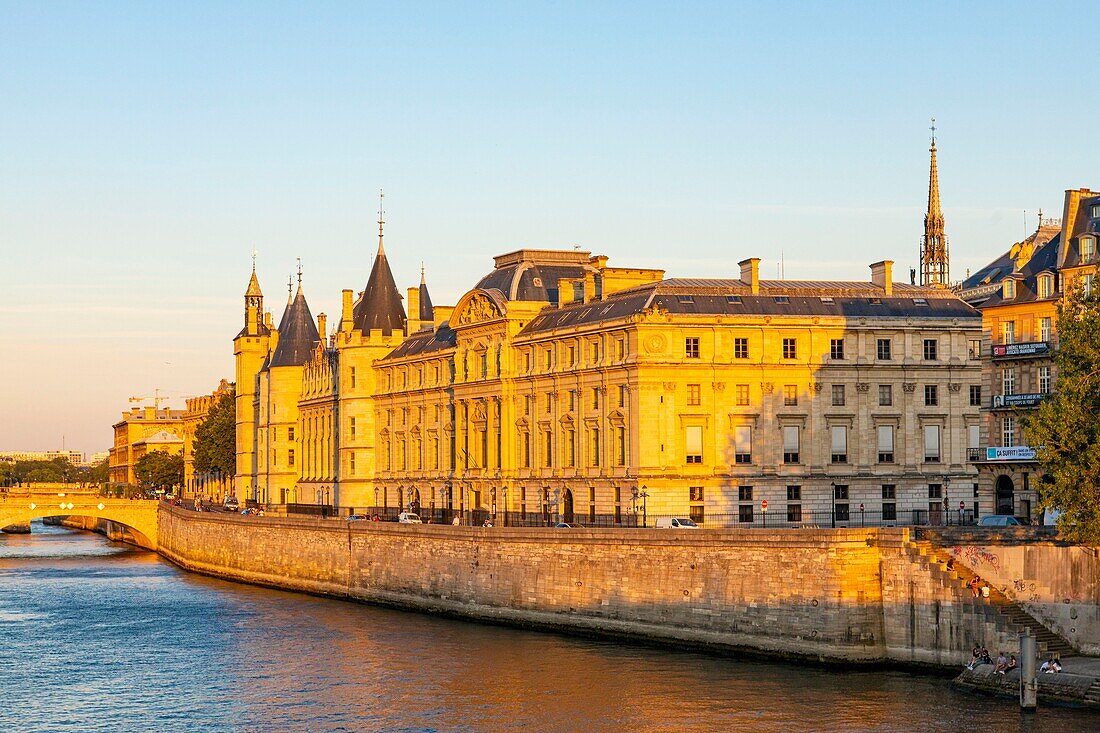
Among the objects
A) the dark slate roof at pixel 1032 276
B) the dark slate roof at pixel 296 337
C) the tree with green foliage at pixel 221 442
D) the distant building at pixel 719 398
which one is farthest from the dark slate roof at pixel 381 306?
the dark slate roof at pixel 1032 276

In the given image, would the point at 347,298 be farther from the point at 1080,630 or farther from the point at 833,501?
the point at 1080,630

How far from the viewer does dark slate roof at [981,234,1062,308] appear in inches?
2771

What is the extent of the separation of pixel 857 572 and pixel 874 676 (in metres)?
4.00

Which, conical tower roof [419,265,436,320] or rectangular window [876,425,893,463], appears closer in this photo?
rectangular window [876,425,893,463]

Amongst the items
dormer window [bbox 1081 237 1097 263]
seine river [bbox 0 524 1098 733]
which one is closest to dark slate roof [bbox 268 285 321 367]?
seine river [bbox 0 524 1098 733]

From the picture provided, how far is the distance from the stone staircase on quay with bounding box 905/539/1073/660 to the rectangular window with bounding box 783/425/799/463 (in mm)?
27467

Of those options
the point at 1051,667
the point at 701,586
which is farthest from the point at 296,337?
the point at 1051,667

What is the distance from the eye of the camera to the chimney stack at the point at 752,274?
91188mm

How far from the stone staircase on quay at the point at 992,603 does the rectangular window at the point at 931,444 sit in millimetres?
29742

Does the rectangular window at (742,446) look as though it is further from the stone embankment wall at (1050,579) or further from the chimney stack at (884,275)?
the stone embankment wall at (1050,579)

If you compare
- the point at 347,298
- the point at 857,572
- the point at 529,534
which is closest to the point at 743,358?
the point at 529,534

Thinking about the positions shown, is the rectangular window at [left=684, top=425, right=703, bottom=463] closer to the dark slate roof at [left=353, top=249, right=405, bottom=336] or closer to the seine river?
the seine river

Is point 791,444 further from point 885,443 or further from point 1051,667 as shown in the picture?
point 1051,667

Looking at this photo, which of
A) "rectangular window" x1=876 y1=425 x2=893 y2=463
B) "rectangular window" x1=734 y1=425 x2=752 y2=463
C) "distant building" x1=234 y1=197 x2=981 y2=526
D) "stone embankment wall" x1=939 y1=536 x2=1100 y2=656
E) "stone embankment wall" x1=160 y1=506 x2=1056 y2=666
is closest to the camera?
"stone embankment wall" x1=939 y1=536 x2=1100 y2=656
